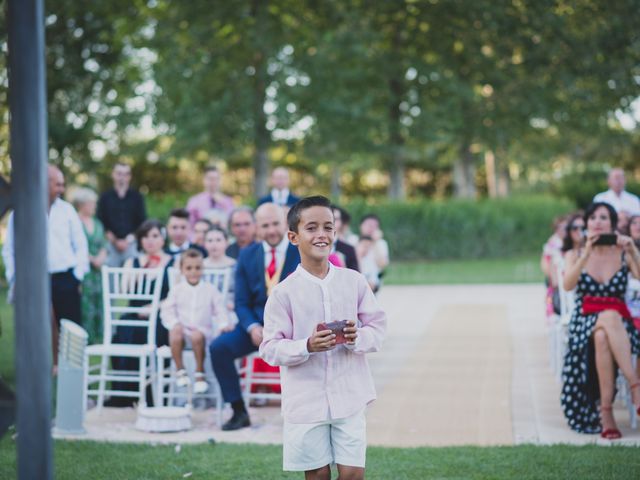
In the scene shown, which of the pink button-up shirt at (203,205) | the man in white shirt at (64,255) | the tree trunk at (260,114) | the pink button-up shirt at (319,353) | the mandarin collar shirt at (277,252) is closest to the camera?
the pink button-up shirt at (319,353)

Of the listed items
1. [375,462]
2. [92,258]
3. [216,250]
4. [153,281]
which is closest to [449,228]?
[92,258]

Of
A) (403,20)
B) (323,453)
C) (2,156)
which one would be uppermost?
(403,20)

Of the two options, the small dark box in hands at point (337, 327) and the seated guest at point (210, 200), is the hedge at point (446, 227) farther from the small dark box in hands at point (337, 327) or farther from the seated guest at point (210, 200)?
the small dark box in hands at point (337, 327)

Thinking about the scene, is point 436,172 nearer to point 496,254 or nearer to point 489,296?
point 496,254

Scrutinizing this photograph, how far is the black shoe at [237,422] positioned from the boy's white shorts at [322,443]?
3.34 metres

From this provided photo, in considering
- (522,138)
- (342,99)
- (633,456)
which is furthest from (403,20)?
(633,456)

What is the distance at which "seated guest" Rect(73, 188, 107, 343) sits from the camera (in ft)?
34.7

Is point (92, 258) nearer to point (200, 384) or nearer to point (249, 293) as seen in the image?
point (200, 384)

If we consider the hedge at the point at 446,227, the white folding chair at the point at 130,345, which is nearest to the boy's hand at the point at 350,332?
the white folding chair at the point at 130,345

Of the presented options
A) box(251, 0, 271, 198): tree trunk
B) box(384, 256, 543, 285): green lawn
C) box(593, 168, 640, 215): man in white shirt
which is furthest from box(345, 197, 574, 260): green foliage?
box(593, 168, 640, 215): man in white shirt

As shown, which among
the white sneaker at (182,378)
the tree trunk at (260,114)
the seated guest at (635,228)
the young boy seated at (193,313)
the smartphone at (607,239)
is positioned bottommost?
the white sneaker at (182,378)

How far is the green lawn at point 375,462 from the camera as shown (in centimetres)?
589

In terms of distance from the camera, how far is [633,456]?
6.18 m

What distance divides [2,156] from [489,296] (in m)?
12.3
